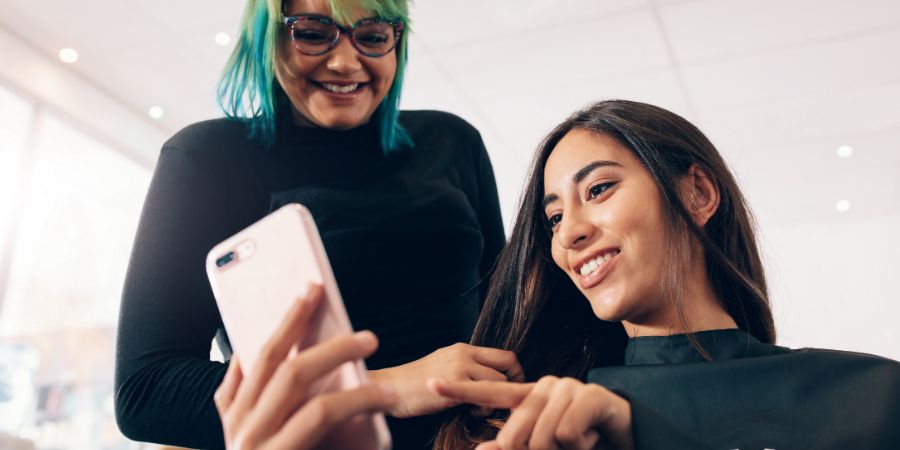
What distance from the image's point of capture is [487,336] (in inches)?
54.4

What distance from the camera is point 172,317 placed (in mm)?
1082

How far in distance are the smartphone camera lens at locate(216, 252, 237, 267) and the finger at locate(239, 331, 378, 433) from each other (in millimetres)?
199

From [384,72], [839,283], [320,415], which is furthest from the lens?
[839,283]

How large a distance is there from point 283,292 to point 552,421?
0.86 feet

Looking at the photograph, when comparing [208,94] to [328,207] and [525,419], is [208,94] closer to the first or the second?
[328,207]

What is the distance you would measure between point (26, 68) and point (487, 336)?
11.9 feet

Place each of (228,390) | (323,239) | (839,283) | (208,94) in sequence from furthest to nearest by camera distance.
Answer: (839,283) < (208,94) < (323,239) < (228,390)

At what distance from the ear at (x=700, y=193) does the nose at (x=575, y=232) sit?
184mm

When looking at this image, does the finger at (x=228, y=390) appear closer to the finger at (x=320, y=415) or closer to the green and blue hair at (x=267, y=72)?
the finger at (x=320, y=415)

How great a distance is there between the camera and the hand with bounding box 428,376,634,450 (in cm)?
74

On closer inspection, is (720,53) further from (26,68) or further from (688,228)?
(26,68)

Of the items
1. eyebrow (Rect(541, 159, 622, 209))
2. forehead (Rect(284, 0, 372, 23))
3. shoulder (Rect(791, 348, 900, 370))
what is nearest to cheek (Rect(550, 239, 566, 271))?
eyebrow (Rect(541, 159, 622, 209))

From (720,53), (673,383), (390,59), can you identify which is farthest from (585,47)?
(673,383)

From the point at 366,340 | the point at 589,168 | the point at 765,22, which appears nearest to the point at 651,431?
the point at 366,340
